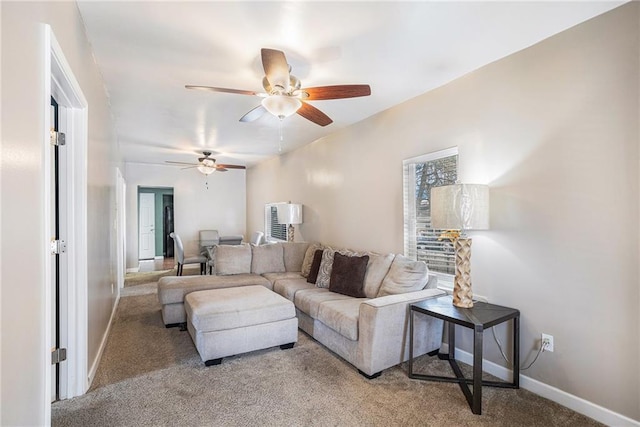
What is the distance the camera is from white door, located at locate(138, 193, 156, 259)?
8992 mm

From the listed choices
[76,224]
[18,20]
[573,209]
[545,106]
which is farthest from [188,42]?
[573,209]

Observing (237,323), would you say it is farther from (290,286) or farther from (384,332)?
(384,332)

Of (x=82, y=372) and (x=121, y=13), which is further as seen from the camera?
(x=82, y=372)

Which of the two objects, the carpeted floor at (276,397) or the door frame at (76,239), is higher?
the door frame at (76,239)

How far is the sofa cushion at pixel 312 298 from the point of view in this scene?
3.20 m

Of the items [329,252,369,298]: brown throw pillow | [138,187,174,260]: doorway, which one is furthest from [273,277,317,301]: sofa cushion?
[138,187,174,260]: doorway

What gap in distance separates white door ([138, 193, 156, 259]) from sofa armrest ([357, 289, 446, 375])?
826cm

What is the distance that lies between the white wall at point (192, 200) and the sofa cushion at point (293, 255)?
13.4ft

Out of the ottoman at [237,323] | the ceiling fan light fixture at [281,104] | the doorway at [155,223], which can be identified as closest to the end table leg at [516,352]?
the ottoman at [237,323]

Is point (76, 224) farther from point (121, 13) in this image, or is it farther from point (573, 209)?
point (573, 209)

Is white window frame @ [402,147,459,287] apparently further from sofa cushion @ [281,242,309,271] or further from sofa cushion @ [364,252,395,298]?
sofa cushion @ [281,242,309,271]

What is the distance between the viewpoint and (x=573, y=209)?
2164mm

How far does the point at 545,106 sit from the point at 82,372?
150 inches

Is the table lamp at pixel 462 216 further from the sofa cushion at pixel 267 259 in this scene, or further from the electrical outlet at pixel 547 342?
the sofa cushion at pixel 267 259
